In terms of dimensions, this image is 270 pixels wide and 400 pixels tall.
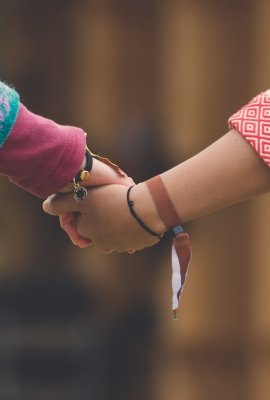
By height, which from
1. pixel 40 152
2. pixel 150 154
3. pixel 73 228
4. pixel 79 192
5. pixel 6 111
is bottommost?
pixel 150 154

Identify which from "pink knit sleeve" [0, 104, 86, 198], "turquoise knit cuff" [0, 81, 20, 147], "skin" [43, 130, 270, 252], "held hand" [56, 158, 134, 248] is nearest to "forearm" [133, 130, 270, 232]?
"skin" [43, 130, 270, 252]

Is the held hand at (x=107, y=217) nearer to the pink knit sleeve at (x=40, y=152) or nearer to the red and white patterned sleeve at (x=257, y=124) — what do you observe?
the pink knit sleeve at (x=40, y=152)

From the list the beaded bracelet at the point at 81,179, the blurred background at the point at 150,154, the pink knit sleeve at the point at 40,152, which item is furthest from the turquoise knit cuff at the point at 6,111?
the blurred background at the point at 150,154

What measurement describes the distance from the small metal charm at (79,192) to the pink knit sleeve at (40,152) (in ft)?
0.19

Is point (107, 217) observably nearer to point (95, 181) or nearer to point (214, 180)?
point (95, 181)

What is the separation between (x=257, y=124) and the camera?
3.17 metres

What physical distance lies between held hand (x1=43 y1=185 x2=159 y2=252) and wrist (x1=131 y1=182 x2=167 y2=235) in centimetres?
3

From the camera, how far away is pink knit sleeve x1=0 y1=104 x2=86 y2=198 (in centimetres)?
318

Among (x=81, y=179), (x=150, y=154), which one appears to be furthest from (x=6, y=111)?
(x=150, y=154)

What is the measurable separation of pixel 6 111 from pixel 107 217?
0.43m

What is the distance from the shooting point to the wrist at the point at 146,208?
10.9 ft

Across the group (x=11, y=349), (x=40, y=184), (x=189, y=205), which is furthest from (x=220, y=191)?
(x=11, y=349)

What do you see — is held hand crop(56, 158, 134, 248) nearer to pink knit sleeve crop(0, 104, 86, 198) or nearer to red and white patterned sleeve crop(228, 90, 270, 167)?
pink knit sleeve crop(0, 104, 86, 198)

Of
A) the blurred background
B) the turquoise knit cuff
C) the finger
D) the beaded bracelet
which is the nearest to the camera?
the turquoise knit cuff
